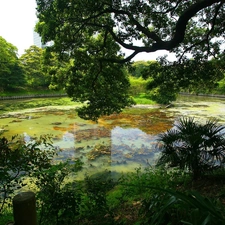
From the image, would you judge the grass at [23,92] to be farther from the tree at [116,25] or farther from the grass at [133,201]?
the grass at [133,201]

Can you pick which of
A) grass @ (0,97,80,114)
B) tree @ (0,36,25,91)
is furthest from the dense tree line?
grass @ (0,97,80,114)

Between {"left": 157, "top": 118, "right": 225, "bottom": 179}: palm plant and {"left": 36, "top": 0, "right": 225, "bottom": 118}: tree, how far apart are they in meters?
1.93

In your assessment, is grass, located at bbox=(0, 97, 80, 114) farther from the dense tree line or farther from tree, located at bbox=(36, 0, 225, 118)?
tree, located at bbox=(36, 0, 225, 118)

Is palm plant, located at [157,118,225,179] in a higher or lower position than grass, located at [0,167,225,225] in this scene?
higher

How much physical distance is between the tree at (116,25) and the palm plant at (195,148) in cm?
193

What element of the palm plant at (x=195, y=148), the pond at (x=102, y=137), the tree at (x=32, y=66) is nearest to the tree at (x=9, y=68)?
the tree at (x=32, y=66)

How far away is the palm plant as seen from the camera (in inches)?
139

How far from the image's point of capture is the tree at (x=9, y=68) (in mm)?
25672

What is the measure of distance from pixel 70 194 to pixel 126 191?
242 centimetres

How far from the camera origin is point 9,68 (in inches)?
1073

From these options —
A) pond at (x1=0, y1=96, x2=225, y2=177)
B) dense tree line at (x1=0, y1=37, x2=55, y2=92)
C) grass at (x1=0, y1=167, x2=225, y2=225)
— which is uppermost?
dense tree line at (x1=0, y1=37, x2=55, y2=92)

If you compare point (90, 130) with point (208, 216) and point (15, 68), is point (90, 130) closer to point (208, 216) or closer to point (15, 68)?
point (208, 216)

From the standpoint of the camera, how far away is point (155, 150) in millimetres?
8656

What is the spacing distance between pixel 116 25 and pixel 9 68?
2597cm
